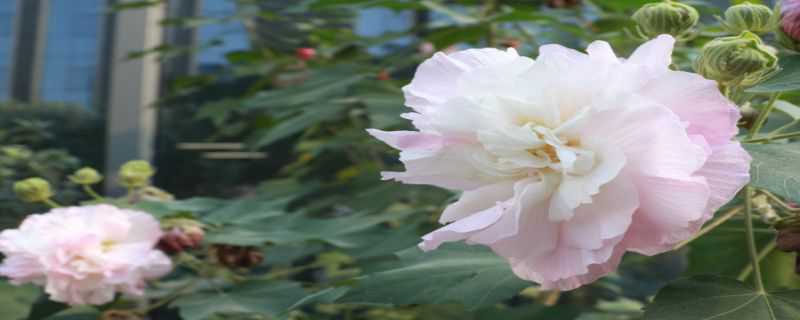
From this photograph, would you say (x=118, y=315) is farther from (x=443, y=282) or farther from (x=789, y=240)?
(x=789, y=240)

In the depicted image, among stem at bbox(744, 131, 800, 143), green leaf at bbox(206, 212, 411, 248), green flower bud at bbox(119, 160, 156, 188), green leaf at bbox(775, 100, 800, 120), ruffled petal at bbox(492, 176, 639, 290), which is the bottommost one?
green leaf at bbox(206, 212, 411, 248)

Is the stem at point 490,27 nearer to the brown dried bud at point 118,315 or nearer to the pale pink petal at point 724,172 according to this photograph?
the brown dried bud at point 118,315

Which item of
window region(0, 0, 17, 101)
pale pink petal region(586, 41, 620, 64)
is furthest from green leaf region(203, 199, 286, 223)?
window region(0, 0, 17, 101)

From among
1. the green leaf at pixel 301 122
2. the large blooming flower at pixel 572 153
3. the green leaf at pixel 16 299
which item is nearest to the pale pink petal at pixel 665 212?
the large blooming flower at pixel 572 153

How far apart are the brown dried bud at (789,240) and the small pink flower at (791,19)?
0.10 m

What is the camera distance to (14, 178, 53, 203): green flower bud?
0.82 meters

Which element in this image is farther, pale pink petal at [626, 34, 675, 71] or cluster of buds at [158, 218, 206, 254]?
cluster of buds at [158, 218, 206, 254]

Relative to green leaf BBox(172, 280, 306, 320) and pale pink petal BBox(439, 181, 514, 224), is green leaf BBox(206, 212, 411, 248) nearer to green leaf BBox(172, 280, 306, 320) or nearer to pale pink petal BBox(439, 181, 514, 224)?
green leaf BBox(172, 280, 306, 320)

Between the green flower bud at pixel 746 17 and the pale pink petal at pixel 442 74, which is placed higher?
the green flower bud at pixel 746 17

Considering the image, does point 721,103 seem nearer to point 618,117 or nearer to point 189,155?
point 618,117

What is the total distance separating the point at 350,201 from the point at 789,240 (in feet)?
2.79

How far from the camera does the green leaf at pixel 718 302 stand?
0.40m

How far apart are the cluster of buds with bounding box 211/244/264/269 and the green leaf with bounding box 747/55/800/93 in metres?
0.54

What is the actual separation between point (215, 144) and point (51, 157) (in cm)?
119
